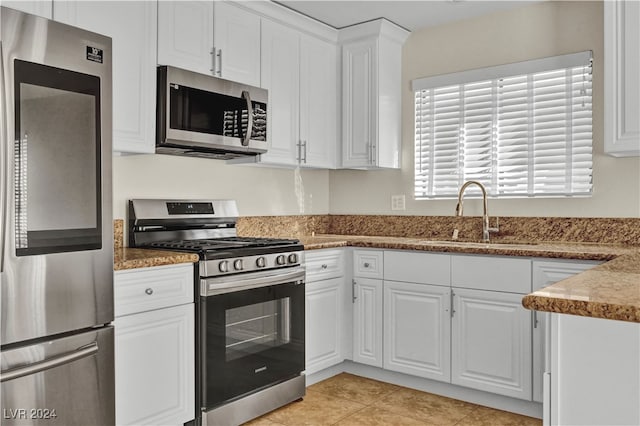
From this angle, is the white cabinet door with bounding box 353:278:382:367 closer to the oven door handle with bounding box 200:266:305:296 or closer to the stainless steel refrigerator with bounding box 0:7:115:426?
the oven door handle with bounding box 200:266:305:296

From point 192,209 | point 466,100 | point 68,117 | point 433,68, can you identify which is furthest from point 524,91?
point 68,117

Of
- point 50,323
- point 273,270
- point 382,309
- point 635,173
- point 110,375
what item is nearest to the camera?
point 50,323

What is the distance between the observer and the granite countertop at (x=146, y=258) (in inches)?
88.9

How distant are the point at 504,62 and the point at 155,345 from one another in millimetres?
2791

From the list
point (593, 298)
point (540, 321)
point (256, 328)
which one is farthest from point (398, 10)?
point (593, 298)

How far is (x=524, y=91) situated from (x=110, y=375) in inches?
116

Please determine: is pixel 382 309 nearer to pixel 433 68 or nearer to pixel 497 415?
pixel 497 415

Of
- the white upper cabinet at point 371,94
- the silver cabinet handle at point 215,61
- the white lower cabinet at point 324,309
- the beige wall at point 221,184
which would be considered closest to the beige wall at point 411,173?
the beige wall at point 221,184

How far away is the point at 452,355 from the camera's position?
124 inches

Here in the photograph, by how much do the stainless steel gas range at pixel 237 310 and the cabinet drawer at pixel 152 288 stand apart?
0.08 meters

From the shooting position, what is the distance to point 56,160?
6.11 ft

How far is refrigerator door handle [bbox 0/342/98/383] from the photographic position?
177 cm

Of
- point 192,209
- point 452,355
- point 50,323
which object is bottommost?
point 452,355

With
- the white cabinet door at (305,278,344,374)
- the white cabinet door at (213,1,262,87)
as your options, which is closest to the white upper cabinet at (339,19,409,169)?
the white cabinet door at (213,1,262,87)
